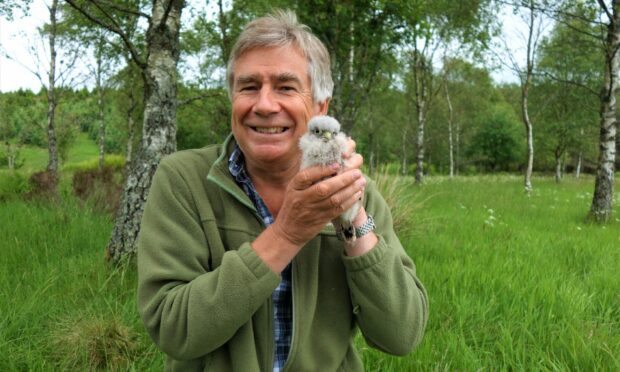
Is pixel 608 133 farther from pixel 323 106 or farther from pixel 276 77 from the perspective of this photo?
pixel 276 77

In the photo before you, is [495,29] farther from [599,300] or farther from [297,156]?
[297,156]

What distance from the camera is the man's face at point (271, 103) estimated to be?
199cm

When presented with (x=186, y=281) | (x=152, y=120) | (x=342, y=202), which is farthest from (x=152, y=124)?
(x=342, y=202)

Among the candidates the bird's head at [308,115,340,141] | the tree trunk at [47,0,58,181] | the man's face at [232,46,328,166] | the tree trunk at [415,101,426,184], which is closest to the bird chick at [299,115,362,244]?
the bird's head at [308,115,340,141]

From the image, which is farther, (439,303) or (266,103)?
(439,303)

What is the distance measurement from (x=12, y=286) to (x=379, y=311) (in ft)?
13.3

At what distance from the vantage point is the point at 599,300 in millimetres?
4273

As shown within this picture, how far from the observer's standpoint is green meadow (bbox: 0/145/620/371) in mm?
3006

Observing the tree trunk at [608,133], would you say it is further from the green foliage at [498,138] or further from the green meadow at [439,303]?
the green foliage at [498,138]

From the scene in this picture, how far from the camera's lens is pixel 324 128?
1695 mm

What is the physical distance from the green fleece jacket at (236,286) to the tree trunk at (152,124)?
3.27 metres

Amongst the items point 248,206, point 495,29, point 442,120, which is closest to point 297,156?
point 248,206

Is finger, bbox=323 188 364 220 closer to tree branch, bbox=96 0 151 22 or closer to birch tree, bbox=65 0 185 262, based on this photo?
birch tree, bbox=65 0 185 262

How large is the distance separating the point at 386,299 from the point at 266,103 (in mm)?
1117
